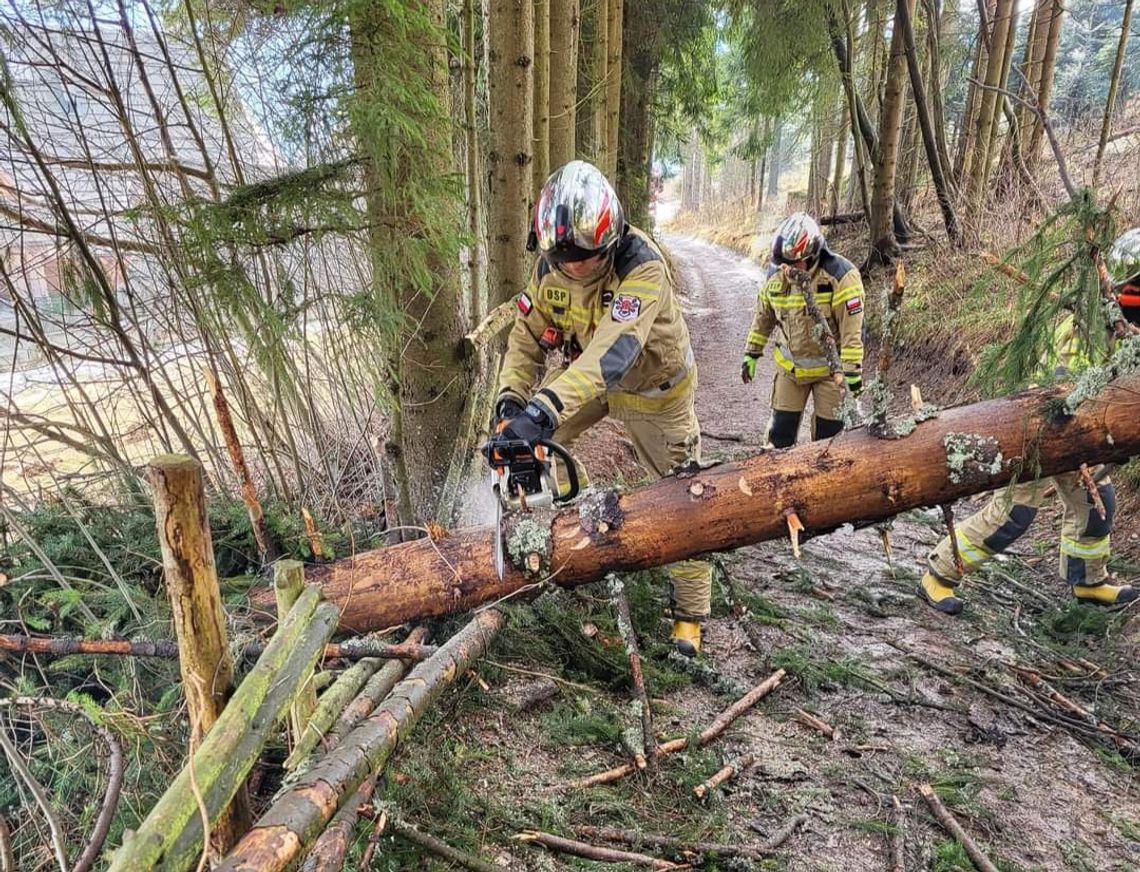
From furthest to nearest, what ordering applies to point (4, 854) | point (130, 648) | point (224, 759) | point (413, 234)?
1. point (413, 234)
2. point (130, 648)
3. point (4, 854)
4. point (224, 759)

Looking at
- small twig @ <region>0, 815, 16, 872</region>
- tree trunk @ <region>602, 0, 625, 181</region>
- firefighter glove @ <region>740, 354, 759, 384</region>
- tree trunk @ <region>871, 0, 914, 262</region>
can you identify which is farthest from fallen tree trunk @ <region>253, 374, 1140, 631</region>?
tree trunk @ <region>871, 0, 914, 262</region>

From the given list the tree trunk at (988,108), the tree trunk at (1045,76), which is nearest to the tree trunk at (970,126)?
the tree trunk at (988,108)

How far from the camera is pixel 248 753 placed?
4.71 feet

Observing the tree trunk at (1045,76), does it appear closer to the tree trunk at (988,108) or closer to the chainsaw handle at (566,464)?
the tree trunk at (988,108)

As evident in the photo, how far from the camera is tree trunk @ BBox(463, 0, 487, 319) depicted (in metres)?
3.94

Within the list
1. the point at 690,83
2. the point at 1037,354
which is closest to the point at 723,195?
the point at 690,83

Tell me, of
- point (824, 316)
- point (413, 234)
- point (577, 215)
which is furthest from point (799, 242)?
point (413, 234)

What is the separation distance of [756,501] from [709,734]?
1.04 m

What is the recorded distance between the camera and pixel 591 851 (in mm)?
2057

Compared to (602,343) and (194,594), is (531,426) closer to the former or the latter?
(602,343)

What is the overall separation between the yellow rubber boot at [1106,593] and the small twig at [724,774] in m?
2.53

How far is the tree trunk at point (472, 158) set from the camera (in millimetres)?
Answer: 3941

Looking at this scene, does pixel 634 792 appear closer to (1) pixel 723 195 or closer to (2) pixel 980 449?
(2) pixel 980 449

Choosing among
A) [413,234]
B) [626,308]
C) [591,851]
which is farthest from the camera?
[413,234]
